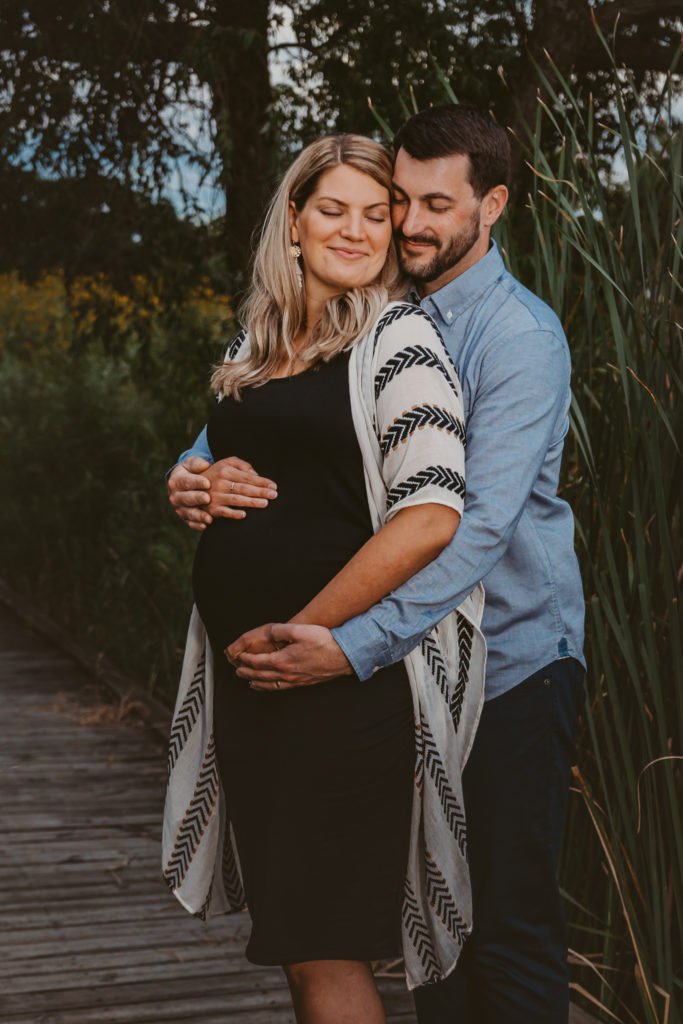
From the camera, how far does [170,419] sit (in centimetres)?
645

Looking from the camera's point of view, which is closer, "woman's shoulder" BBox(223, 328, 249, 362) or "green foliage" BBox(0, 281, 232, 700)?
"woman's shoulder" BBox(223, 328, 249, 362)

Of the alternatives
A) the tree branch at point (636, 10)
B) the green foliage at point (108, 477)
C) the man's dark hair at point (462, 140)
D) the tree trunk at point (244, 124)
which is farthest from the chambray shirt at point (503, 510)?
the green foliage at point (108, 477)

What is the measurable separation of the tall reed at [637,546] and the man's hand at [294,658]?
57cm

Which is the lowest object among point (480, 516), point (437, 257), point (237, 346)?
point (480, 516)

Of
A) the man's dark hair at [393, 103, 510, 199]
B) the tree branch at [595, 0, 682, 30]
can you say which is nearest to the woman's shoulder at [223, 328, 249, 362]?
the man's dark hair at [393, 103, 510, 199]

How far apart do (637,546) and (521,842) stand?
20.5 inches

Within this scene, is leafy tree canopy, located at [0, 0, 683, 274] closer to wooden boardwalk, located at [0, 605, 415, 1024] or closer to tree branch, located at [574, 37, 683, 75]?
tree branch, located at [574, 37, 683, 75]

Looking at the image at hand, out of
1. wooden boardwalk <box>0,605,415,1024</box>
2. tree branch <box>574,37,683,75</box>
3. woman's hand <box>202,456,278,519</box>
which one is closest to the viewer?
woman's hand <box>202,456,278,519</box>

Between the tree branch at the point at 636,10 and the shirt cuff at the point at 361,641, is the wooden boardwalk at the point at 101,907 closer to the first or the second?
the shirt cuff at the point at 361,641

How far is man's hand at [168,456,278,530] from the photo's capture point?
1.75 m

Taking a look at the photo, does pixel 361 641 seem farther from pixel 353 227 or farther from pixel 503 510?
pixel 353 227

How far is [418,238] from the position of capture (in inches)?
75.1

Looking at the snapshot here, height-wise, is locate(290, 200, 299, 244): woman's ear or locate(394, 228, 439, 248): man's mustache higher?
locate(290, 200, 299, 244): woman's ear

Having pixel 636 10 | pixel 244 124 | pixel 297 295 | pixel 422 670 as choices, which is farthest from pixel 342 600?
pixel 244 124
